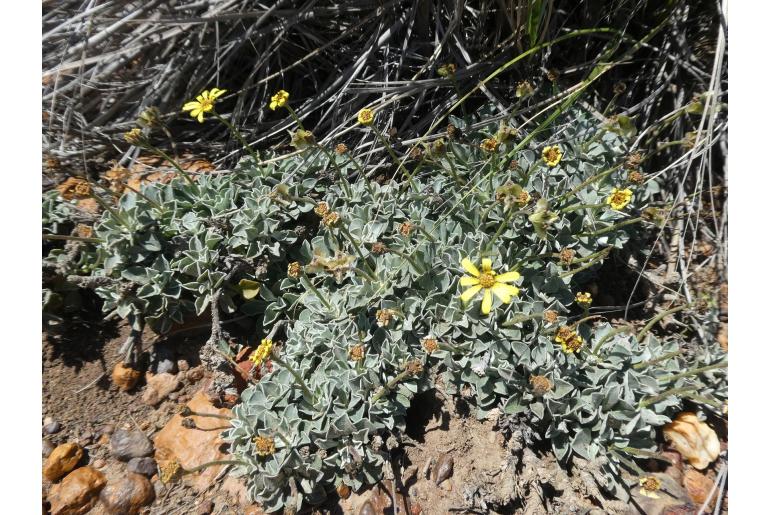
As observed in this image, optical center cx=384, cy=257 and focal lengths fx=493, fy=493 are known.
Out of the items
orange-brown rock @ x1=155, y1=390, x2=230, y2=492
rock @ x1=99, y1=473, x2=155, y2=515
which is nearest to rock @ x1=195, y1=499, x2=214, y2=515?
orange-brown rock @ x1=155, y1=390, x2=230, y2=492

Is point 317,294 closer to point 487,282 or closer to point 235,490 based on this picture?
point 487,282

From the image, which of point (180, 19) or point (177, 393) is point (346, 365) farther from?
point (180, 19)

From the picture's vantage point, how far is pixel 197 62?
3312 mm

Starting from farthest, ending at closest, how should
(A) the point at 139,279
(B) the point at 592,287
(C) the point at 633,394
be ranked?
(B) the point at 592,287
(A) the point at 139,279
(C) the point at 633,394

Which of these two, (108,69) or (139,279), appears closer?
(139,279)

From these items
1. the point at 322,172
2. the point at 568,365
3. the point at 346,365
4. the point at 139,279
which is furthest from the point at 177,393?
the point at 568,365

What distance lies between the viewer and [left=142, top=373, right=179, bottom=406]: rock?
107 inches

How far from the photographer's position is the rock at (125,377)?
274 centimetres

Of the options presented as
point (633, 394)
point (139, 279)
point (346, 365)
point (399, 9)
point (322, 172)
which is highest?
point (399, 9)

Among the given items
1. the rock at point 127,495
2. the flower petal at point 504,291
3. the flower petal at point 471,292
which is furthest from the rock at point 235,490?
the flower petal at point 504,291

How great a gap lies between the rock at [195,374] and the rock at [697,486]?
2.52 meters

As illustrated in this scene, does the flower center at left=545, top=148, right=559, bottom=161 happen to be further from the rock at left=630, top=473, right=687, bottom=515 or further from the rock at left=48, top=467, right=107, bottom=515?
the rock at left=48, top=467, right=107, bottom=515

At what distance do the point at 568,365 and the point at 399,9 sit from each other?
2.49 m

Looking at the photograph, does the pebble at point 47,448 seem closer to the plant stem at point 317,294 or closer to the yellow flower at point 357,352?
the plant stem at point 317,294
